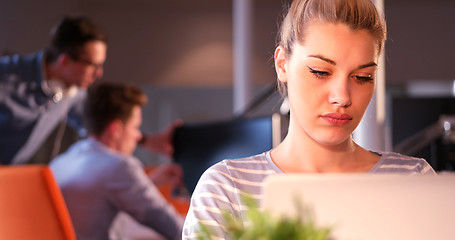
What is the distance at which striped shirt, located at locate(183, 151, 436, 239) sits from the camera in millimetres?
973

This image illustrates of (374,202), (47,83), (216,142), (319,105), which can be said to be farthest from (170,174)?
(374,202)

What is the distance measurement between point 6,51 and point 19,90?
77.9 inches

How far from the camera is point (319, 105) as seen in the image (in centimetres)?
99

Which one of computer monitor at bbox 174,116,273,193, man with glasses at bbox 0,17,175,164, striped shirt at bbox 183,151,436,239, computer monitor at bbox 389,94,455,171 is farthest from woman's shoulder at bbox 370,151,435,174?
computer monitor at bbox 389,94,455,171

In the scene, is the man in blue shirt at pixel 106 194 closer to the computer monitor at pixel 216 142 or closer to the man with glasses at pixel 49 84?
the computer monitor at pixel 216 142

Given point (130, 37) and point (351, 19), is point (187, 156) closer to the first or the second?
point (351, 19)

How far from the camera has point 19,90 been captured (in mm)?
3443

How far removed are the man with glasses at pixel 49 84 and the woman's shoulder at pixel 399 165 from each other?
174 cm

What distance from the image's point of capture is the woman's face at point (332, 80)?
0.98m

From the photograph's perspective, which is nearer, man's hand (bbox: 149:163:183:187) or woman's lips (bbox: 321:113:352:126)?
woman's lips (bbox: 321:113:352:126)

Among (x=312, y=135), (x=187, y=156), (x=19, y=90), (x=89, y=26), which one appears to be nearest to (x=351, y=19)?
(x=312, y=135)

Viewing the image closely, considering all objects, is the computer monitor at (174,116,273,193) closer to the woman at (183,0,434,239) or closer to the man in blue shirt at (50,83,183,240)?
the man in blue shirt at (50,83,183,240)

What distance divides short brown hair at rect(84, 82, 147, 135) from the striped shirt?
1577 mm

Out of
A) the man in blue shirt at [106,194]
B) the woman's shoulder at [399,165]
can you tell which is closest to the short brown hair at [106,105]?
the man in blue shirt at [106,194]
